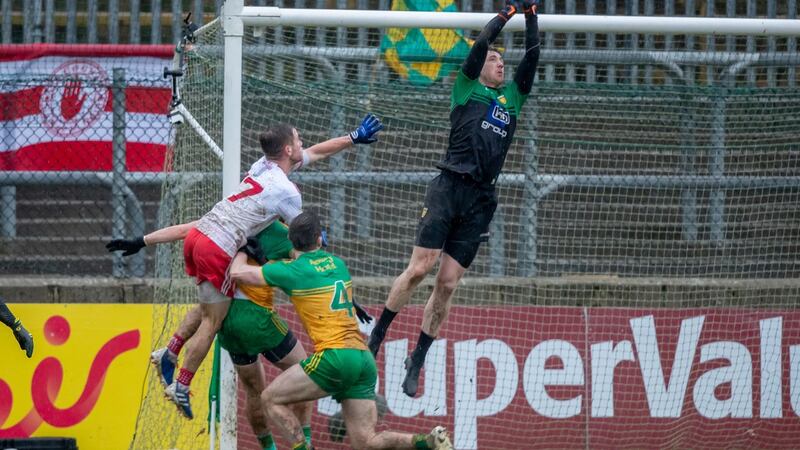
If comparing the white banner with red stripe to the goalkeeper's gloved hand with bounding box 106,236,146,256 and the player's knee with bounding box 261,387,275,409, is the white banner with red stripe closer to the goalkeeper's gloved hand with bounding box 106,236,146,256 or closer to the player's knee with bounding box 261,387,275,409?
the goalkeeper's gloved hand with bounding box 106,236,146,256

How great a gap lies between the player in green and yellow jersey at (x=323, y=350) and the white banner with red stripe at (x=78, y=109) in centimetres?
262

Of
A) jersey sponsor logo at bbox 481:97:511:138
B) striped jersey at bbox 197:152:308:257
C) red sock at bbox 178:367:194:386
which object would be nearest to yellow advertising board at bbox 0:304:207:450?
red sock at bbox 178:367:194:386

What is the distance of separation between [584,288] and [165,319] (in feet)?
11.6

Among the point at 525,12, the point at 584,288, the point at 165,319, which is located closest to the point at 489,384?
the point at 584,288

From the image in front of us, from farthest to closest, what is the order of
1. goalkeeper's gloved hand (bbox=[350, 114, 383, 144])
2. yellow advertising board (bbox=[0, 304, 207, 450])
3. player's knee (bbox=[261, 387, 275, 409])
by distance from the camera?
1. yellow advertising board (bbox=[0, 304, 207, 450])
2. goalkeeper's gloved hand (bbox=[350, 114, 383, 144])
3. player's knee (bbox=[261, 387, 275, 409])

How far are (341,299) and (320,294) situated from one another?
0.48ft

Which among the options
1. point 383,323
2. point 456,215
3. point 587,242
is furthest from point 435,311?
point 587,242

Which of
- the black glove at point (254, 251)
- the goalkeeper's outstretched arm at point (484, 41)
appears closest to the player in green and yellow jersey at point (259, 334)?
the black glove at point (254, 251)

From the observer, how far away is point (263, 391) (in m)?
7.88

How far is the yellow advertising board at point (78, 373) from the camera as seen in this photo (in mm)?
9391

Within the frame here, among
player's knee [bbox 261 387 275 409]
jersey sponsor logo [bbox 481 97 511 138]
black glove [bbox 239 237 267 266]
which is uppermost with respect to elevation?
jersey sponsor logo [bbox 481 97 511 138]

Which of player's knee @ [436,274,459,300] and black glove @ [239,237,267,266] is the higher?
black glove @ [239,237,267,266]

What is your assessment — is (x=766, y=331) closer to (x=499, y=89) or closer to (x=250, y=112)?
(x=499, y=89)

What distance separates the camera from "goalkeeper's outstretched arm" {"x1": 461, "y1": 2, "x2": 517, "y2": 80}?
7630mm
